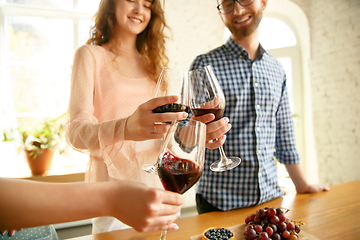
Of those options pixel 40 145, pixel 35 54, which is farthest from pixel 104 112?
pixel 35 54

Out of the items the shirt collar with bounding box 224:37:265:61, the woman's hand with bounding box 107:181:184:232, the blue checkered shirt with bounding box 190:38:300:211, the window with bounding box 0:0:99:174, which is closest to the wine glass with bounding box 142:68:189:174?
the woman's hand with bounding box 107:181:184:232

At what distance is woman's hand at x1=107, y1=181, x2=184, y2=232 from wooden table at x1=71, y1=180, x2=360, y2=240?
1.53ft

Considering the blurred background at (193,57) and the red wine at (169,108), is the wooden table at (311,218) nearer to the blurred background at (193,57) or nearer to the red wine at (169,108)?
the red wine at (169,108)

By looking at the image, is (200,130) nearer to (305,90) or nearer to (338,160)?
(338,160)

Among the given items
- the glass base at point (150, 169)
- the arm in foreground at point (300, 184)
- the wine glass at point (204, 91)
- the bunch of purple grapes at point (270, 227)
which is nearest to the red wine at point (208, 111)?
the wine glass at point (204, 91)

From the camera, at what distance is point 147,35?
1458mm

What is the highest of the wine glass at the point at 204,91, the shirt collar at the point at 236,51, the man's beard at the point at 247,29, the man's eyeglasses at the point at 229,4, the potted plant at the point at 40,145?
the man's eyeglasses at the point at 229,4


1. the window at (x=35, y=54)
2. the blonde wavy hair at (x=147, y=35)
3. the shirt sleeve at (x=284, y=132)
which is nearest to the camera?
the blonde wavy hair at (x=147, y=35)

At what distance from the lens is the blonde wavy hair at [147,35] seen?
133 centimetres

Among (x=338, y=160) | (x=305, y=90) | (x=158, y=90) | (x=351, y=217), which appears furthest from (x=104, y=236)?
(x=305, y=90)

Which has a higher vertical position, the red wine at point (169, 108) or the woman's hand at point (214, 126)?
the red wine at point (169, 108)

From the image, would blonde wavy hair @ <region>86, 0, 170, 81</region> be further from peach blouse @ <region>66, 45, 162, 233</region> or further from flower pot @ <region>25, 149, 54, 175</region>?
flower pot @ <region>25, 149, 54, 175</region>

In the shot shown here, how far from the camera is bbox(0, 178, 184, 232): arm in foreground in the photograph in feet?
1.44

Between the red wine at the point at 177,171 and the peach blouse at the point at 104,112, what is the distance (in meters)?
0.39
